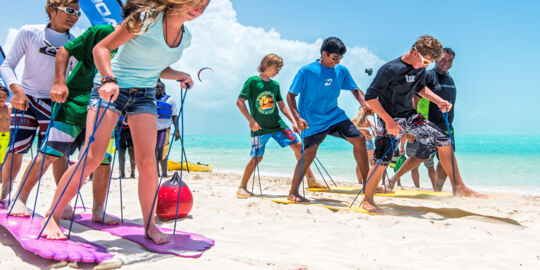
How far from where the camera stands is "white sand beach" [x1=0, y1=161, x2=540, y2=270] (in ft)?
7.18

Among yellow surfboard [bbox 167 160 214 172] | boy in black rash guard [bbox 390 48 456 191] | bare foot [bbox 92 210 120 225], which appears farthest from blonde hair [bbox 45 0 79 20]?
yellow surfboard [bbox 167 160 214 172]

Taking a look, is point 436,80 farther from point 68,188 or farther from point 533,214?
point 68,188

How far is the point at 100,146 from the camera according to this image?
91.5 inches

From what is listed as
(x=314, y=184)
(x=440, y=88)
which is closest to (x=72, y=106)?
(x=314, y=184)

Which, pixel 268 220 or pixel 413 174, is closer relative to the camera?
pixel 268 220

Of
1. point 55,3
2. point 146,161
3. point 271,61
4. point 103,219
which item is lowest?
point 103,219

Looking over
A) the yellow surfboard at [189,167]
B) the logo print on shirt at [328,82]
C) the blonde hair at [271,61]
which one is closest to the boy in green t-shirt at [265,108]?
Result: the blonde hair at [271,61]

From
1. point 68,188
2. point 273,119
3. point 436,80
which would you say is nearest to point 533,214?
point 436,80

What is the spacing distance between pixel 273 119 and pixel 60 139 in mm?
2855

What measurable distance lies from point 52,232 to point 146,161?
669 mm

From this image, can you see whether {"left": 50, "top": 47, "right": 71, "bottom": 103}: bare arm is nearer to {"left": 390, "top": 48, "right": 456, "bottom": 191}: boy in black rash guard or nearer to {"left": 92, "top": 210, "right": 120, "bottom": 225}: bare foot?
{"left": 92, "top": 210, "right": 120, "bottom": 225}: bare foot

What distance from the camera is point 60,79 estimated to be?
8.01ft

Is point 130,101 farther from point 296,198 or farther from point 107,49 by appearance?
point 296,198

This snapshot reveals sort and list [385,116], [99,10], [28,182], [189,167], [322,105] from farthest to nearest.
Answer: [189,167] < [99,10] < [322,105] < [385,116] < [28,182]
